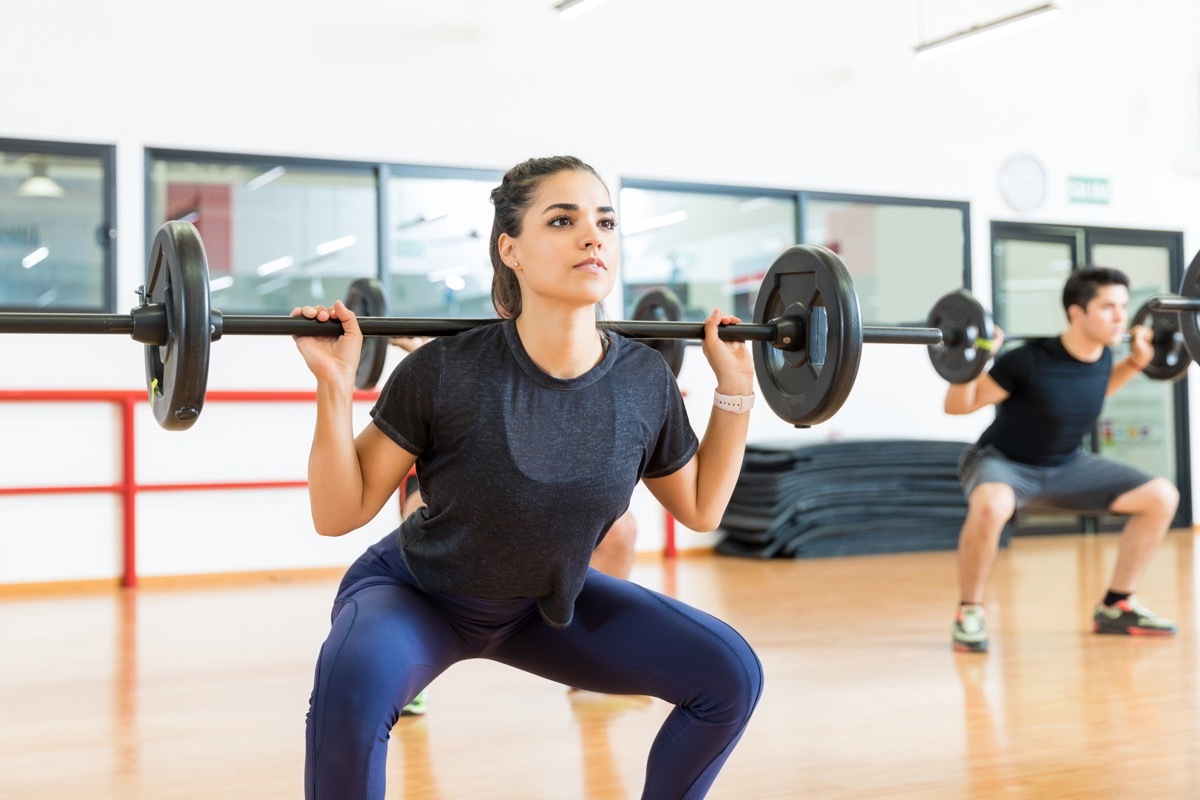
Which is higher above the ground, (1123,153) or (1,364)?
(1123,153)

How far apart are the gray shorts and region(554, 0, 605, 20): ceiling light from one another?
2.74 metres

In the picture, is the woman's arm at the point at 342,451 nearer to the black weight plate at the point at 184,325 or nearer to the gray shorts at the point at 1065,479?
the black weight plate at the point at 184,325

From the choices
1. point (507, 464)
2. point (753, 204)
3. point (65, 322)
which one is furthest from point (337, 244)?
point (507, 464)

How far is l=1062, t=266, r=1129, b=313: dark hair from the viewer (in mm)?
3986

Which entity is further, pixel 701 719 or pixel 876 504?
pixel 876 504

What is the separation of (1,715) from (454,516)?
1831 millimetres

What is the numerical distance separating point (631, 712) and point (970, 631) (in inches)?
50.9

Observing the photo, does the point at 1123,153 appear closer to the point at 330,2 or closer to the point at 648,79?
the point at 648,79

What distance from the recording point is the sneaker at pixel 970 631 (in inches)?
146

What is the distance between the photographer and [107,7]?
5141 mm

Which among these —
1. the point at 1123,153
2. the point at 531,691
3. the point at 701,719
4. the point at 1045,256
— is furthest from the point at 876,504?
the point at 701,719

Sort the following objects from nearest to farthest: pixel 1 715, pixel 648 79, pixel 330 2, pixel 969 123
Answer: pixel 1 715 < pixel 330 2 < pixel 648 79 < pixel 969 123

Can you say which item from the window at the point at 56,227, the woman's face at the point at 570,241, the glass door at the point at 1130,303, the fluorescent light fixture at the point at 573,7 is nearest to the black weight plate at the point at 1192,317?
the woman's face at the point at 570,241

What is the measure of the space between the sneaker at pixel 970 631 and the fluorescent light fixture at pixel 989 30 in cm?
335
